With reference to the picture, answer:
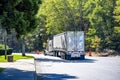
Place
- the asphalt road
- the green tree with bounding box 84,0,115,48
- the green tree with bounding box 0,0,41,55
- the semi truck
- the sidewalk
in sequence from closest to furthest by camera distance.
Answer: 1. the sidewalk
2. the asphalt road
3. the green tree with bounding box 0,0,41,55
4. the semi truck
5. the green tree with bounding box 84,0,115,48

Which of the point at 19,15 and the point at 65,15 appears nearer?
the point at 19,15

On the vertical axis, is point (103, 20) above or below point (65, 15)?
below

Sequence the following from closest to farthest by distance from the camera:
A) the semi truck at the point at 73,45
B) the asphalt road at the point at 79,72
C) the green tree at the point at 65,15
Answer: the asphalt road at the point at 79,72 < the semi truck at the point at 73,45 < the green tree at the point at 65,15

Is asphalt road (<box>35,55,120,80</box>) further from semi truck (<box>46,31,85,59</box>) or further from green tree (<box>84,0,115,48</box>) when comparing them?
green tree (<box>84,0,115,48</box>)

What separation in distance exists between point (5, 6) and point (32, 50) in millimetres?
75027

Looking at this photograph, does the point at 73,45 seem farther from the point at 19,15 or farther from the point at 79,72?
the point at 19,15

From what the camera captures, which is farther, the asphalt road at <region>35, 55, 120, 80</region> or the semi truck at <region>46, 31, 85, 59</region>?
the semi truck at <region>46, 31, 85, 59</region>

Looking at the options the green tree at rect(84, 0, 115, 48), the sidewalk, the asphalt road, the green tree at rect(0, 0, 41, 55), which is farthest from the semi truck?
the green tree at rect(84, 0, 115, 48)

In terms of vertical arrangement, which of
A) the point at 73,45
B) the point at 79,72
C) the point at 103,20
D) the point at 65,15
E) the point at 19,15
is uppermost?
the point at 65,15

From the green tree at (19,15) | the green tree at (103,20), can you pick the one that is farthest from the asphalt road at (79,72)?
the green tree at (103,20)

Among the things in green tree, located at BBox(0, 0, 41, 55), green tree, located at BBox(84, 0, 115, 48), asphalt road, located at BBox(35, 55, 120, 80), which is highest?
green tree, located at BBox(84, 0, 115, 48)

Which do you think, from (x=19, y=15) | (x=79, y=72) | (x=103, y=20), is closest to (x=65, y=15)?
(x=103, y=20)

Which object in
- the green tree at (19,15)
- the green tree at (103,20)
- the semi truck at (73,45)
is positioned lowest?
the semi truck at (73,45)

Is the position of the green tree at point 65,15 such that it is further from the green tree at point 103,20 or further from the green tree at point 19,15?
the green tree at point 19,15
